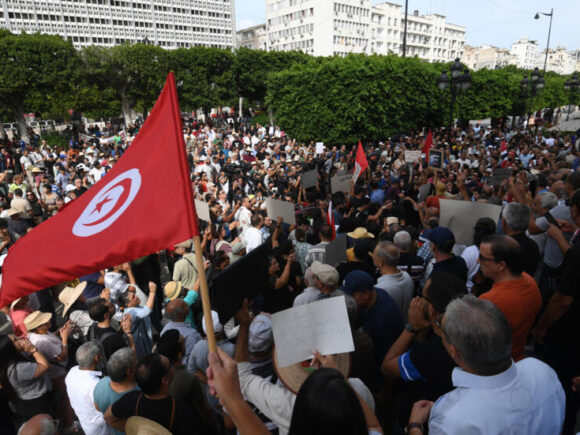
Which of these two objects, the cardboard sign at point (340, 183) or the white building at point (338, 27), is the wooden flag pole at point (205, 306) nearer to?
the cardboard sign at point (340, 183)

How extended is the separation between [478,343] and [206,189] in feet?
28.5

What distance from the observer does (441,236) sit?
375cm

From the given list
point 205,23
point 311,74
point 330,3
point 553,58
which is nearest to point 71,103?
point 311,74

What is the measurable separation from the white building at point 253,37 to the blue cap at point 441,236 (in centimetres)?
10676

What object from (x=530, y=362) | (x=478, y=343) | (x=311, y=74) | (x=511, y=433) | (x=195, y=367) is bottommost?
(x=195, y=367)

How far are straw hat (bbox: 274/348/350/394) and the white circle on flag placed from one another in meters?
1.30

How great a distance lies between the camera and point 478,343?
5.30 feet

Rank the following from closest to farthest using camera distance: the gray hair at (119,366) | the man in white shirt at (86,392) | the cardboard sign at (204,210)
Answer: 1. the gray hair at (119,366)
2. the man in white shirt at (86,392)
3. the cardboard sign at (204,210)

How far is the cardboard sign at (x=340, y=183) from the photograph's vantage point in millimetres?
8859

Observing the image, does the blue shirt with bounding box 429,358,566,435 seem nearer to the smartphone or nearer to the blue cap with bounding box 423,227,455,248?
the blue cap with bounding box 423,227,455,248

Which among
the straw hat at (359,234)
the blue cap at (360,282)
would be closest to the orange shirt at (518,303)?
the blue cap at (360,282)

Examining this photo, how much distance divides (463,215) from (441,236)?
55.8 inches

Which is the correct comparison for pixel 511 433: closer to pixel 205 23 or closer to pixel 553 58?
pixel 205 23

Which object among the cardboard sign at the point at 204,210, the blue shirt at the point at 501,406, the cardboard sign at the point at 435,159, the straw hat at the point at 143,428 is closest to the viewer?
the blue shirt at the point at 501,406
